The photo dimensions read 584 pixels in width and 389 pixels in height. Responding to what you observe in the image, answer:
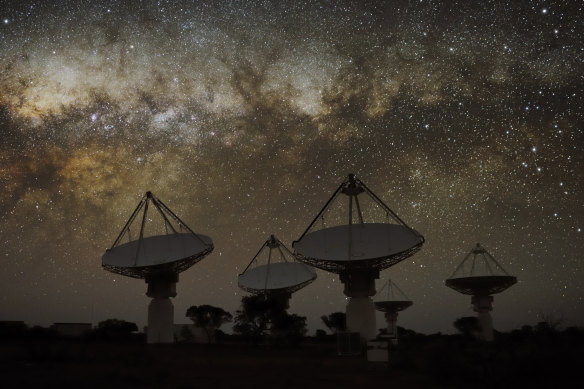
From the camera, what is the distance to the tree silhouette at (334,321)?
75.4 m

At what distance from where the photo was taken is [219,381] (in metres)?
14.5

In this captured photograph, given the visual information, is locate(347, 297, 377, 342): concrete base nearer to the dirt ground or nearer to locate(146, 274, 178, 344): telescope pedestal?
the dirt ground

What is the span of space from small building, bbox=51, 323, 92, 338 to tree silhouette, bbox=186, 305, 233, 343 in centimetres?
1616

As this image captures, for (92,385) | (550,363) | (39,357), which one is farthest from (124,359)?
(550,363)

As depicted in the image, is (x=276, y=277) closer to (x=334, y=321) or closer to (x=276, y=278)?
(x=276, y=278)

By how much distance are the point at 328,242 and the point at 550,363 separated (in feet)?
72.1

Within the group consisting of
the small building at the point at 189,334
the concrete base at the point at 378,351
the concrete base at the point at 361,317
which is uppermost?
the concrete base at the point at 361,317

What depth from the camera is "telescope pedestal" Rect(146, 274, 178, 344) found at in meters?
36.2

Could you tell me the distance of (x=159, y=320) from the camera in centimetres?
3638

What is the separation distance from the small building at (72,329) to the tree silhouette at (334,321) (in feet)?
123

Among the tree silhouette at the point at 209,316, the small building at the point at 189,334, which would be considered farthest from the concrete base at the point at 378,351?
the tree silhouette at the point at 209,316

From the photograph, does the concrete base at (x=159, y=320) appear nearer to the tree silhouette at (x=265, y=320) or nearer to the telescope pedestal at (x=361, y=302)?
the tree silhouette at (x=265, y=320)

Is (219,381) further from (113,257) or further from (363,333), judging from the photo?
(113,257)

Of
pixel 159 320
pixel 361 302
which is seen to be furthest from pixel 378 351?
pixel 159 320
